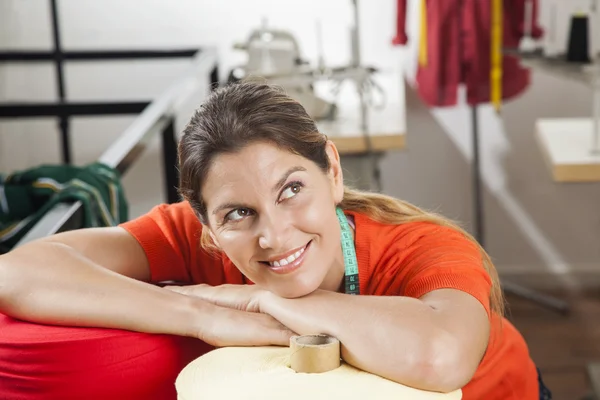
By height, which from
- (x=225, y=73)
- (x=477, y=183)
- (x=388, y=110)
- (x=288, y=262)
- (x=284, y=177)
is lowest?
(x=477, y=183)

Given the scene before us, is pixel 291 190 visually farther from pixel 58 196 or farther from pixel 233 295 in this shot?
pixel 58 196

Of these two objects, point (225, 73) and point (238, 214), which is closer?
point (238, 214)

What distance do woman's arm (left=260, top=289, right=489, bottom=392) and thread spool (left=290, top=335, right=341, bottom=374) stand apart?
0.11 ft

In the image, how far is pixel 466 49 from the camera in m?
3.24

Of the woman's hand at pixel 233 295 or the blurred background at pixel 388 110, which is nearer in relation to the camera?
the woman's hand at pixel 233 295

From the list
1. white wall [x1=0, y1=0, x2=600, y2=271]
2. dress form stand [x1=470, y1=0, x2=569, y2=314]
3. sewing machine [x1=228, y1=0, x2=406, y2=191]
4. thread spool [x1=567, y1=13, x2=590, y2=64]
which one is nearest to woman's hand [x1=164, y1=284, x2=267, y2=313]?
sewing machine [x1=228, y1=0, x2=406, y2=191]

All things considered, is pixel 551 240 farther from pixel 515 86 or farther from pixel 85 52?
pixel 85 52

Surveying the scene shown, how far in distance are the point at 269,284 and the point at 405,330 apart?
0.68 ft

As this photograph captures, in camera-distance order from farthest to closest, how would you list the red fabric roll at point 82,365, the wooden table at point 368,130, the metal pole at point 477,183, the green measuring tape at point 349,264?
the metal pole at point 477,183 < the wooden table at point 368,130 < the green measuring tape at point 349,264 < the red fabric roll at point 82,365

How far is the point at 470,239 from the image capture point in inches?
49.9

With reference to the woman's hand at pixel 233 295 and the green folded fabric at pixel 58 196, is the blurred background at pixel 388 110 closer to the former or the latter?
the green folded fabric at pixel 58 196

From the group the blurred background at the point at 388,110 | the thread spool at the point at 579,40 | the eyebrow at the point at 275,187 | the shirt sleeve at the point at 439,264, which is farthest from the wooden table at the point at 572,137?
the eyebrow at the point at 275,187

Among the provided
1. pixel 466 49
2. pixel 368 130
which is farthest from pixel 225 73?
pixel 466 49

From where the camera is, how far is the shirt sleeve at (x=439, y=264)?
1107 mm
